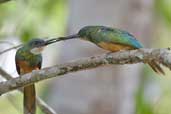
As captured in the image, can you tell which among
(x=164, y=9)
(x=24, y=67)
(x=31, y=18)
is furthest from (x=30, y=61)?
(x=31, y=18)

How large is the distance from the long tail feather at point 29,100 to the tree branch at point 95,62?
0.07 m

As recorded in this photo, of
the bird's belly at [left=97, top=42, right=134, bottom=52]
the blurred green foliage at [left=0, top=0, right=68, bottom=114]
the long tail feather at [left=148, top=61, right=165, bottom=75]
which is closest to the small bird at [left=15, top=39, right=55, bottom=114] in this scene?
the bird's belly at [left=97, top=42, right=134, bottom=52]

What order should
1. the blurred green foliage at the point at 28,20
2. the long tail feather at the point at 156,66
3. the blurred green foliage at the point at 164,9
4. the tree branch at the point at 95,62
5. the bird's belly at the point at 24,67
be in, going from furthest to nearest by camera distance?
the blurred green foliage at the point at 164,9 < the blurred green foliage at the point at 28,20 < the bird's belly at the point at 24,67 < the long tail feather at the point at 156,66 < the tree branch at the point at 95,62

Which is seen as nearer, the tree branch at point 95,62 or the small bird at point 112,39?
the tree branch at point 95,62

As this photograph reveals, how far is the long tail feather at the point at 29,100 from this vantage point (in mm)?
1215

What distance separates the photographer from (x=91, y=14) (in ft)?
8.45

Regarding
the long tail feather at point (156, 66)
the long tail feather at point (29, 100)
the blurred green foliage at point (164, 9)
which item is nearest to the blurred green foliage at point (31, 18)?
the blurred green foliage at point (164, 9)

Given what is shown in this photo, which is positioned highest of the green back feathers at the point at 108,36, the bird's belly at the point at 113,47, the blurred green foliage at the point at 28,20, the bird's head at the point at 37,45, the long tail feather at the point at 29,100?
the green back feathers at the point at 108,36

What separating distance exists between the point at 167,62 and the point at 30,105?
37 cm

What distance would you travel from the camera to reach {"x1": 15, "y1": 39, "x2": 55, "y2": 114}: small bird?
1217 millimetres

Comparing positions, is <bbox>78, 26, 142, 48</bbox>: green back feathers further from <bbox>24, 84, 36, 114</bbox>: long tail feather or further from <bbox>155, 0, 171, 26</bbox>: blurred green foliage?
<bbox>155, 0, 171, 26</bbox>: blurred green foliage

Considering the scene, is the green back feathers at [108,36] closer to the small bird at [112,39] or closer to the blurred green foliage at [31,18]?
the small bird at [112,39]

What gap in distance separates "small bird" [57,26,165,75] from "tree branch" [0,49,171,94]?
5 cm

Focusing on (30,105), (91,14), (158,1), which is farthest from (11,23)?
(30,105)
